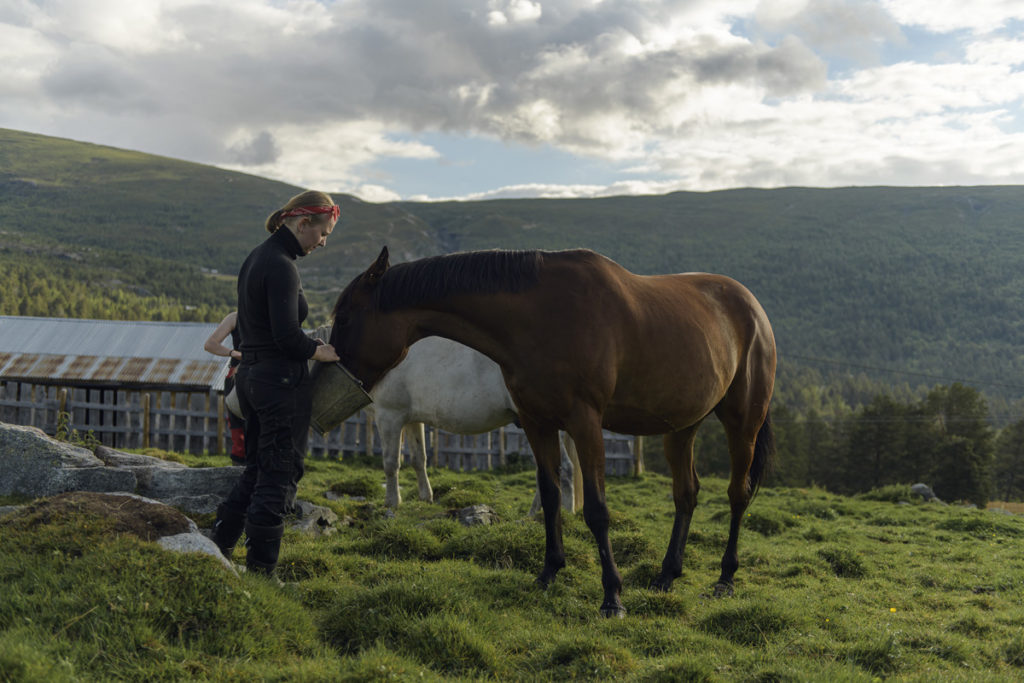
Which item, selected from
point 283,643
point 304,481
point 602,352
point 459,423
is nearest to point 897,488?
point 459,423

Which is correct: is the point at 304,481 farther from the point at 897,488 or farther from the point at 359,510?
the point at 897,488

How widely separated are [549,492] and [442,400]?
4.03m

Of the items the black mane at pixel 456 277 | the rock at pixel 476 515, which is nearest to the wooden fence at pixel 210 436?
the rock at pixel 476 515

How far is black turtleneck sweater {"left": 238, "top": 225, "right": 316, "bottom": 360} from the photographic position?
15.1ft

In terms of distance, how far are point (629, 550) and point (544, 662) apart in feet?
10.2

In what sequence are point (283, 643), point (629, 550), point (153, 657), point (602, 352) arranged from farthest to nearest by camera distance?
point (629, 550), point (602, 352), point (283, 643), point (153, 657)

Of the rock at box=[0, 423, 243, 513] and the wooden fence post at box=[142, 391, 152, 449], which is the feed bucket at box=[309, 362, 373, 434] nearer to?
the rock at box=[0, 423, 243, 513]

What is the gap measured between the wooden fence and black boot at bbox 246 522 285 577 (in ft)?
44.1

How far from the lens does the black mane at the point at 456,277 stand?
526 cm

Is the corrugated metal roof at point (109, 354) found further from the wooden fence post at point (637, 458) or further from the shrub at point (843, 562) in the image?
the shrub at point (843, 562)

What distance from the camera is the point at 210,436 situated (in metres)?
19.1

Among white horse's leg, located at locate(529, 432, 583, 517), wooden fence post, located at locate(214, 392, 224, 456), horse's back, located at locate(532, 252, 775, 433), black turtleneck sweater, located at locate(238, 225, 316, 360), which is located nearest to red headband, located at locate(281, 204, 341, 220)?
black turtleneck sweater, located at locate(238, 225, 316, 360)

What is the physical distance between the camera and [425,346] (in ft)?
33.1

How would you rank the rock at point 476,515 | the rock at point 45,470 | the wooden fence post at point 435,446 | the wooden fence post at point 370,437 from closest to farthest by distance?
the rock at point 45,470 → the rock at point 476,515 → the wooden fence post at point 435,446 → the wooden fence post at point 370,437
